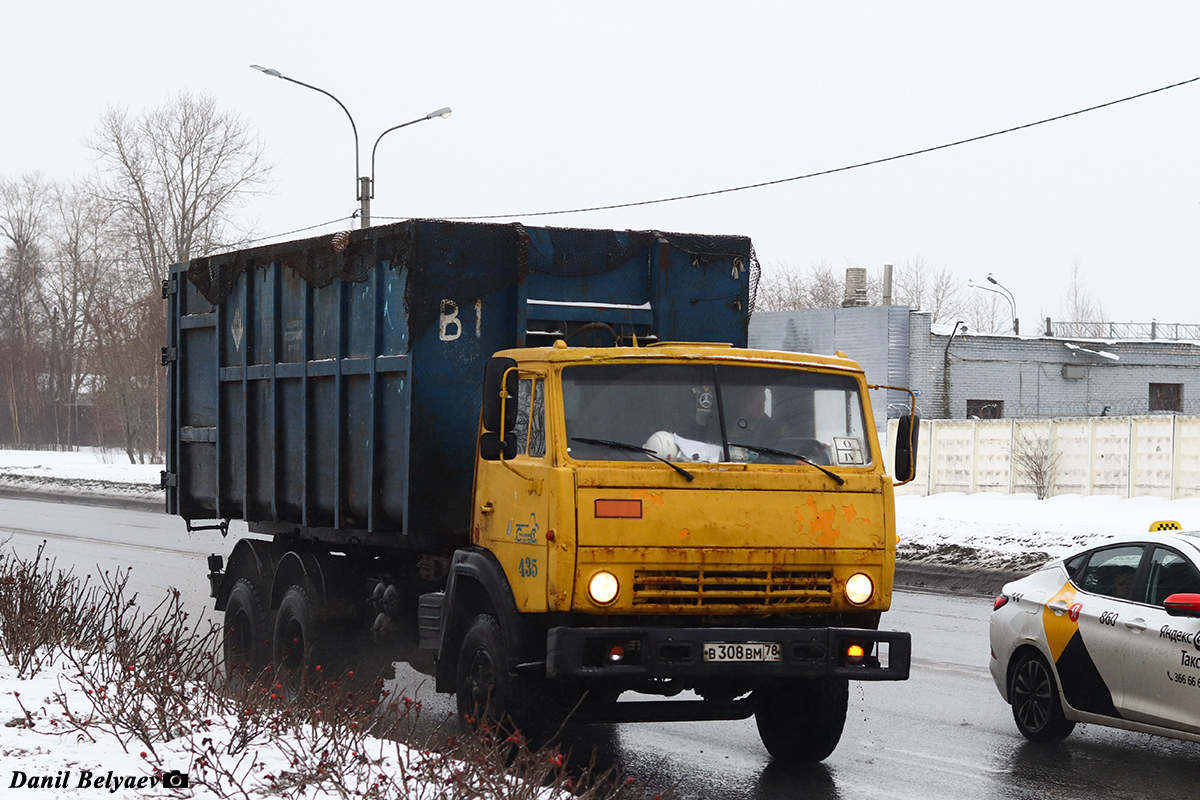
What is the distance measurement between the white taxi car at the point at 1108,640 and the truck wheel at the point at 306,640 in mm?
4411

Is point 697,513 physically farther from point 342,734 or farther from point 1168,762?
point 1168,762

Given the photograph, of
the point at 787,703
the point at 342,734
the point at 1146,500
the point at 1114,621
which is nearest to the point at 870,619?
the point at 787,703

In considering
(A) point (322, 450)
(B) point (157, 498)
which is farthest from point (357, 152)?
(A) point (322, 450)

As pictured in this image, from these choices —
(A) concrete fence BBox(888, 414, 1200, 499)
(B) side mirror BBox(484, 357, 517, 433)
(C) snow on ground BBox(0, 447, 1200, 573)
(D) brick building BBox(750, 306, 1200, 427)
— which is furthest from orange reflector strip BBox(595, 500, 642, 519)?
(D) brick building BBox(750, 306, 1200, 427)

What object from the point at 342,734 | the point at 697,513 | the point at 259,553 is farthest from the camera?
the point at 259,553

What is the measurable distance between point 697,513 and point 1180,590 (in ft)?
9.31

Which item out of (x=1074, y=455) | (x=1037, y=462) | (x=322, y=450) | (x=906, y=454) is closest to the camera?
(x=906, y=454)

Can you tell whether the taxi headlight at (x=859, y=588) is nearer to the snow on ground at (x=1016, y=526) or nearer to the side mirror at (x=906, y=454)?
the side mirror at (x=906, y=454)

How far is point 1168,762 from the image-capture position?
7.94 m

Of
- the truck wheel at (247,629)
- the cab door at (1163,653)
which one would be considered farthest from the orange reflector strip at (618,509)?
the truck wheel at (247,629)

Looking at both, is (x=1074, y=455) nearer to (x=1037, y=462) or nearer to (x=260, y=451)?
(x=1037, y=462)

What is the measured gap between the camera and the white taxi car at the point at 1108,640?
24.5 feet

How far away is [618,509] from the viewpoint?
6.82m

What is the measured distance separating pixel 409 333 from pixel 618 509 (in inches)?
89.3
